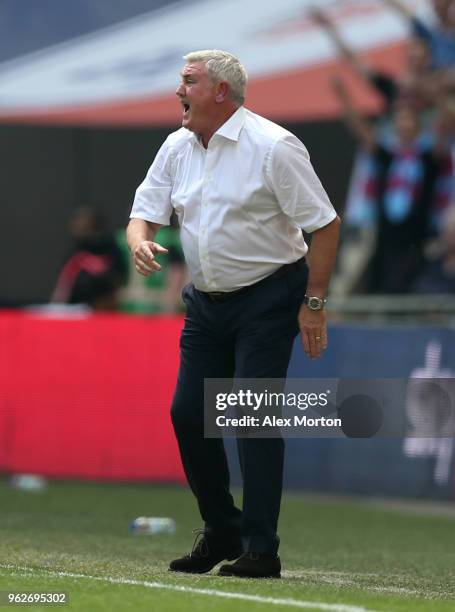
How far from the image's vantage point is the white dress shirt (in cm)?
623

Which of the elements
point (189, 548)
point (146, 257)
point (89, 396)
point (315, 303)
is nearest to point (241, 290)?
point (315, 303)

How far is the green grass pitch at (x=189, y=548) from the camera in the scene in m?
5.56

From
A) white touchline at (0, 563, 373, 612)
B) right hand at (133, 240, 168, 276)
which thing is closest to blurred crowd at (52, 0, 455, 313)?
right hand at (133, 240, 168, 276)

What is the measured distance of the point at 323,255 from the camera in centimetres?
628

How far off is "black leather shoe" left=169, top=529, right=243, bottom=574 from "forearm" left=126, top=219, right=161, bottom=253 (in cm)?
129

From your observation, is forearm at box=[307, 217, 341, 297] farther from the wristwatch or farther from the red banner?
the red banner

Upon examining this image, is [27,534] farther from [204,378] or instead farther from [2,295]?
[2,295]

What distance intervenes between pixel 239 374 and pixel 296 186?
80 centimetres

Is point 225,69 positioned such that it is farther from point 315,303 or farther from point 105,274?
point 105,274

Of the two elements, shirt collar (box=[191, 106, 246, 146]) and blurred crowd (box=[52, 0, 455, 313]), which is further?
blurred crowd (box=[52, 0, 455, 313])

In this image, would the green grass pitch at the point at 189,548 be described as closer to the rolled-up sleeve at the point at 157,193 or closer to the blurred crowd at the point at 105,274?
the rolled-up sleeve at the point at 157,193

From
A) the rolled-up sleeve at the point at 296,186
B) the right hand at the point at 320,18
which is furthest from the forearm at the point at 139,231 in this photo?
the right hand at the point at 320,18

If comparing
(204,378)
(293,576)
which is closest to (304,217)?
(204,378)

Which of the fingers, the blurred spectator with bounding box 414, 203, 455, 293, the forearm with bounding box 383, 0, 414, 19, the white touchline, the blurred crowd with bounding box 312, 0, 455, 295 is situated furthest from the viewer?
the forearm with bounding box 383, 0, 414, 19
